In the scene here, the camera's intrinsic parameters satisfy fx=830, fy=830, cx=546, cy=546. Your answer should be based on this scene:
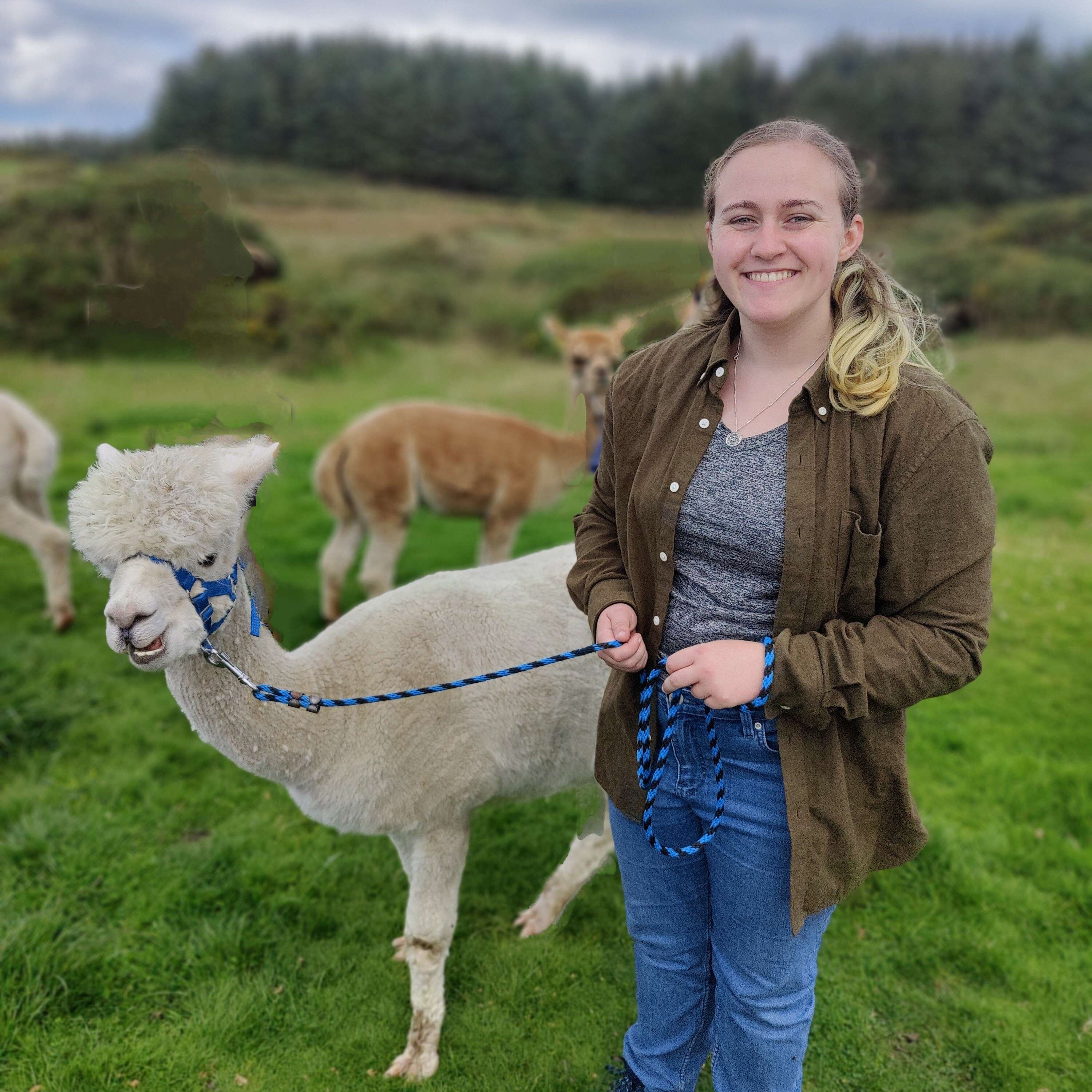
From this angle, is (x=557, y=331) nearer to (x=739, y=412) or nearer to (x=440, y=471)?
(x=440, y=471)

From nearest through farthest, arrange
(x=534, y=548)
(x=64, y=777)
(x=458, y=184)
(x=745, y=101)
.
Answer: (x=64, y=777)
(x=534, y=548)
(x=745, y=101)
(x=458, y=184)

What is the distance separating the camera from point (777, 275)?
4.42 feet

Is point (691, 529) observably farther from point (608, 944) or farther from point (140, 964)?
point (140, 964)

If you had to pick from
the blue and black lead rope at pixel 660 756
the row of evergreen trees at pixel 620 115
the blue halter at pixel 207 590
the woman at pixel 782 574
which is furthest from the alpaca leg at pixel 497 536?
the row of evergreen trees at pixel 620 115

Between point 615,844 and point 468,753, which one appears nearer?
point 615,844

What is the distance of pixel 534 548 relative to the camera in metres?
6.64

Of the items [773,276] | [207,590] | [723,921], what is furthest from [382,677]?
[773,276]

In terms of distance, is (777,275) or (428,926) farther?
(428,926)

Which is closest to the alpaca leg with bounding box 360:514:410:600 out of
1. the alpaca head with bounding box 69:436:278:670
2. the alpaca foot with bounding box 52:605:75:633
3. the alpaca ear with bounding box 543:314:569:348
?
the alpaca foot with bounding box 52:605:75:633

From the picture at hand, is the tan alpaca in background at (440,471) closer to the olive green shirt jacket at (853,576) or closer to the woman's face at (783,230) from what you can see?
the olive green shirt jacket at (853,576)

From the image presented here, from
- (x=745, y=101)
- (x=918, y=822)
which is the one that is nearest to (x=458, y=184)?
(x=745, y=101)

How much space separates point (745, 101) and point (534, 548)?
2591cm

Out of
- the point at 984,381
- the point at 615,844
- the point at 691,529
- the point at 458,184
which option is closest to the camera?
the point at 691,529

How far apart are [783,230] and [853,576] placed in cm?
57
